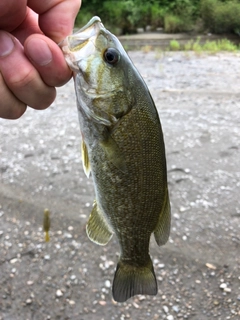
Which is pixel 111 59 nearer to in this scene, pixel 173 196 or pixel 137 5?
pixel 173 196

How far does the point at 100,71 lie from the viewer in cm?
128

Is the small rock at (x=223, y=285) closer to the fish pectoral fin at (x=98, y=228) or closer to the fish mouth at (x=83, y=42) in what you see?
the fish pectoral fin at (x=98, y=228)

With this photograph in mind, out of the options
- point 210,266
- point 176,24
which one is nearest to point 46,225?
point 210,266

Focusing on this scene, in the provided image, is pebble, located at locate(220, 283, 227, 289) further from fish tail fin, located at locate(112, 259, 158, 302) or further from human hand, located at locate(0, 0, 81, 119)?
human hand, located at locate(0, 0, 81, 119)

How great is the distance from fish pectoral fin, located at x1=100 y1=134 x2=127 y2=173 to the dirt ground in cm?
159

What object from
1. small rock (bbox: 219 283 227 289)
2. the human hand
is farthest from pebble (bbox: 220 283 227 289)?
the human hand

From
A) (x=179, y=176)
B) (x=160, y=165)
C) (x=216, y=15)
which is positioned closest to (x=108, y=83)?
(x=160, y=165)

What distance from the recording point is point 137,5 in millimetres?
19219

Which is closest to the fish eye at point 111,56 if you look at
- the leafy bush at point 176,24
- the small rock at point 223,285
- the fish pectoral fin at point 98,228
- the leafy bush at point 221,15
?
the fish pectoral fin at point 98,228

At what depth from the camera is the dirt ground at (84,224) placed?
261 centimetres

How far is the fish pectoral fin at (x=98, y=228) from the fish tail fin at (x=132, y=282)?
0.44ft

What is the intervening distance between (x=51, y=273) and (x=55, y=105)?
3339 mm

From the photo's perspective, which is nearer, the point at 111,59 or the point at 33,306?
the point at 111,59

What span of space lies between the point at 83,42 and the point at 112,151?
1.18 feet
